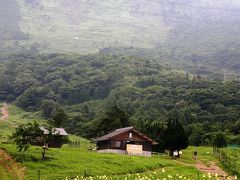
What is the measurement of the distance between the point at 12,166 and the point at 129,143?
3065cm

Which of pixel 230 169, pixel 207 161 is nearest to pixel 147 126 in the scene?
pixel 207 161

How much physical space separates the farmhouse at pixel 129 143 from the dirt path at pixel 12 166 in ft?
81.5

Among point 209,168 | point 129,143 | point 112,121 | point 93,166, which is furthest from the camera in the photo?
point 112,121

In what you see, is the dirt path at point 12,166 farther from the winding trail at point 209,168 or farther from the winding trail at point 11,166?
the winding trail at point 209,168

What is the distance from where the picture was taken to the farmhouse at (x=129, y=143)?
8219cm

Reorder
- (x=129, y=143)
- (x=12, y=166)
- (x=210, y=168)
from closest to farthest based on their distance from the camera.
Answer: (x=12, y=166)
(x=210, y=168)
(x=129, y=143)

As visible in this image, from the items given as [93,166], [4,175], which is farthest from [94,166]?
[4,175]

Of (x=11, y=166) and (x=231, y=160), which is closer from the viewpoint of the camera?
(x=11, y=166)

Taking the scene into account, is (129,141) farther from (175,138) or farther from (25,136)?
(25,136)

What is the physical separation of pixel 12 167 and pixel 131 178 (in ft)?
49.9

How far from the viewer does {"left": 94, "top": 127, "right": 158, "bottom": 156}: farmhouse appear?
270 ft

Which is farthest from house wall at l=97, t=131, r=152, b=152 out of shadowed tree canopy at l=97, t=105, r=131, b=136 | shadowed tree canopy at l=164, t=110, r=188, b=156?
shadowed tree canopy at l=97, t=105, r=131, b=136

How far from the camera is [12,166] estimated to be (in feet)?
184

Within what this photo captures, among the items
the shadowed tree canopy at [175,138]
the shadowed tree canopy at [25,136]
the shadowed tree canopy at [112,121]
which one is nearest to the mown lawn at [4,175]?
the shadowed tree canopy at [25,136]
